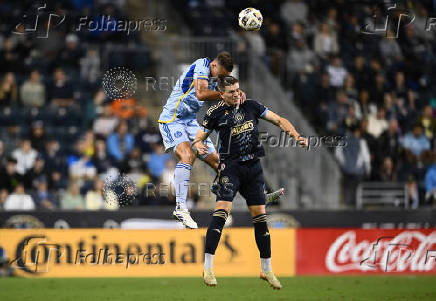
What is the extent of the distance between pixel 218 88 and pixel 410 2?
495 inches

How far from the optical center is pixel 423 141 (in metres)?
20.3

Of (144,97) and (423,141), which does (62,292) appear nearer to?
(144,97)

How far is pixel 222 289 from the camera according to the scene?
14602 millimetres

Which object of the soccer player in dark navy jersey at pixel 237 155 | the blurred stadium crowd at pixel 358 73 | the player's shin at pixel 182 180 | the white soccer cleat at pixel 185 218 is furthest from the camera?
the blurred stadium crowd at pixel 358 73

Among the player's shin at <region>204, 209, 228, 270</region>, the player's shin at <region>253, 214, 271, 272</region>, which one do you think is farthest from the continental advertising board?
the player's shin at <region>204, 209, 228, 270</region>

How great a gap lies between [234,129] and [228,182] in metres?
0.73

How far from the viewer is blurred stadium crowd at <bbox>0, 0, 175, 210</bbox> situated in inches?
726

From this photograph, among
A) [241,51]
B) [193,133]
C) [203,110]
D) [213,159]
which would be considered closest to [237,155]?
[213,159]

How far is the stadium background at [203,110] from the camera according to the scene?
17531mm

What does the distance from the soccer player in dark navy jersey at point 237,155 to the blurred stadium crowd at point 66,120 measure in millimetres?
6121

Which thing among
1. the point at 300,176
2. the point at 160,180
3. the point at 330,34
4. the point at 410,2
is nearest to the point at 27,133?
the point at 160,180

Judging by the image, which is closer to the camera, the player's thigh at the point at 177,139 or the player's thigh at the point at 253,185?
the player's thigh at the point at 253,185

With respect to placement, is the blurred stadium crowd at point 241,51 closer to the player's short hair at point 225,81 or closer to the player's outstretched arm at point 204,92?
the player's outstretched arm at point 204,92

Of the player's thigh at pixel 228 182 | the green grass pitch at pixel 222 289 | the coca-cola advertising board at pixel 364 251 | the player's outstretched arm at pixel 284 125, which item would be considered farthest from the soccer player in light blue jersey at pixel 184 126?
the coca-cola advertising board at pixel 364 251
